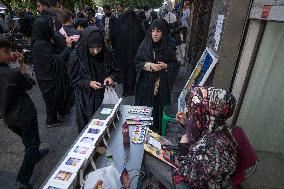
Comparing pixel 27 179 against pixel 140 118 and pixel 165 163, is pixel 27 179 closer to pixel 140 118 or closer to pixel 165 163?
pixel 140 118

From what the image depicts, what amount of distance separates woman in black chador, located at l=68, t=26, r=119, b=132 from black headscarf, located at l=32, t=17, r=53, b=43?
1231 mm

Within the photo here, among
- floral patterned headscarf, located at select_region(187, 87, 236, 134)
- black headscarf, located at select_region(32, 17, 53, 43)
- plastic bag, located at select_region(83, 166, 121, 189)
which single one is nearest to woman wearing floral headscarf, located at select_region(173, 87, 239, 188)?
floral patterned headscarf, located at select_region(187, 87, 236, 134)

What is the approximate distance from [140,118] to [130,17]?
11.6ft

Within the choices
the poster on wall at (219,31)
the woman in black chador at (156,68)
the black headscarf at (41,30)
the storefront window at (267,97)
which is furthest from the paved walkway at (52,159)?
the poster on wall at (219,31)

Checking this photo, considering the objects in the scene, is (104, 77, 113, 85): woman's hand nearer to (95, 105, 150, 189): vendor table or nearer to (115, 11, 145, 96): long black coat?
(95, 105, 150, 189): vendor table

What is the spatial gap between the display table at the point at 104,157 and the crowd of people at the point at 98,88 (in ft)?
1.38

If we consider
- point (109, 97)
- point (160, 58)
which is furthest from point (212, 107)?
point (160, 58)

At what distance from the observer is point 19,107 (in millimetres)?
3242

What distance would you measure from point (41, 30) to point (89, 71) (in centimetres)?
156

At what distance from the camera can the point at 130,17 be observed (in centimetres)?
597

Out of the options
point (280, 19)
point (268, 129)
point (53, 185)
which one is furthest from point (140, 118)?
point (268, 129)

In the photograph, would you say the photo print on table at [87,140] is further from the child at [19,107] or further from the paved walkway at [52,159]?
the paved walkway at [52,159]

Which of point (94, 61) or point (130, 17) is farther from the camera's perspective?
point (130, 17)

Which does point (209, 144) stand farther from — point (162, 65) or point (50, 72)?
point (50, 72)
